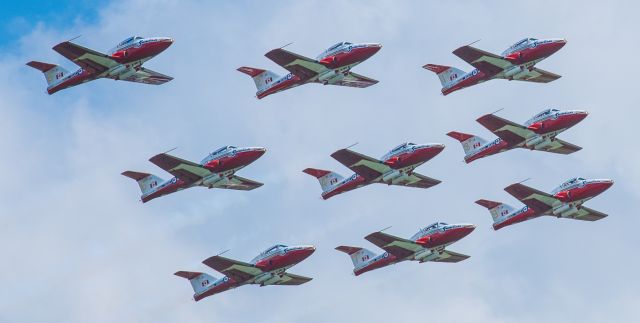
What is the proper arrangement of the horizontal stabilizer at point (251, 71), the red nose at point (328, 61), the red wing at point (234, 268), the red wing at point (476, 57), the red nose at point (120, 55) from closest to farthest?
the red nose at point (120, 55)
the red wing at point (234, 268)
the red nose at point (328, 61)
the red wing at point (476, 57)
the horizontal stabilizer at point (251, 71)

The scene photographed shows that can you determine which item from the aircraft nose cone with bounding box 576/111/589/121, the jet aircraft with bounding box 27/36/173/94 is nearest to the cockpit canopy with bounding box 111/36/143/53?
the jet aircraft with bounding box 27/36/173/94

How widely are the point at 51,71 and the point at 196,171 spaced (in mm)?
18556

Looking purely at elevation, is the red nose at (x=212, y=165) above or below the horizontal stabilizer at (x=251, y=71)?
below

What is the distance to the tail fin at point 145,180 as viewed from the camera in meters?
198

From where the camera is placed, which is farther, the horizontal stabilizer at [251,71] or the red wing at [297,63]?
the horizontal stabilizer at [251,71]

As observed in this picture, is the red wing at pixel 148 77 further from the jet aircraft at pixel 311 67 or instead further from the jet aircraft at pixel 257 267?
the jet aircraft at pixel 257 267

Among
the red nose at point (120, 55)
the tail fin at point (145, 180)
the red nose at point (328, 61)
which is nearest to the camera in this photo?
the red nose at point (120, 55)

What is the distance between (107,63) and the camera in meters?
190

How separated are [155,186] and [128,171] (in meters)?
3.33


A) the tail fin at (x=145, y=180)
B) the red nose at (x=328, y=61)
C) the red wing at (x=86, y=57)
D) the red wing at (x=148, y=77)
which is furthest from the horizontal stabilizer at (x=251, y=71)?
the red wing at (x=86, y=57)

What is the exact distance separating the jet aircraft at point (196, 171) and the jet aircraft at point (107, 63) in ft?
30.6

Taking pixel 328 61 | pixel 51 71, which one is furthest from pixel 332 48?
pixel 51 71

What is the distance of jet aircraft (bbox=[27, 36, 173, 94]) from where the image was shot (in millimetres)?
187000

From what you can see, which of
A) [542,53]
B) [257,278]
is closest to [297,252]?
[257,278]
